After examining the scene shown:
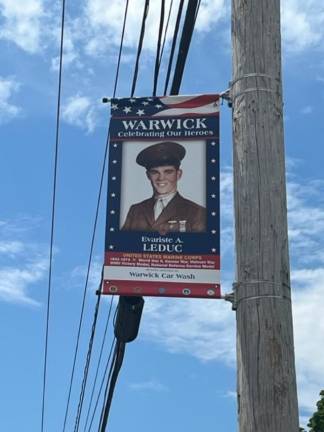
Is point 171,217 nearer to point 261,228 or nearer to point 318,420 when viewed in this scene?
point 261,228

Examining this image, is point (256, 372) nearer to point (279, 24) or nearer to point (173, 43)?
point (279, 24)

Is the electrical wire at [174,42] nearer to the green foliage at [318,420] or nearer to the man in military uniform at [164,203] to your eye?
the man in military uniform at [164,203]

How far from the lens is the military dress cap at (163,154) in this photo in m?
5.24

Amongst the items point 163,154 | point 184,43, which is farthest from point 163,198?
point 184,43

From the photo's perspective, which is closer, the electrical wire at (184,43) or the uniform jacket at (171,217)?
the uniform jacket at (171,217)

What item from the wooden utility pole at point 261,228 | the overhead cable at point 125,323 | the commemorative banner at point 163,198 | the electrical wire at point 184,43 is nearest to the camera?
the wooden utility pole at point 261,228

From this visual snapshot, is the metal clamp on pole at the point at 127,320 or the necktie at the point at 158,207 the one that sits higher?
the metal clamp on pole at the point at 127,320

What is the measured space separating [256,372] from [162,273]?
1.03m

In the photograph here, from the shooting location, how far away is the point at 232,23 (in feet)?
17.0

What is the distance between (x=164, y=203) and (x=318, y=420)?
1948 cm

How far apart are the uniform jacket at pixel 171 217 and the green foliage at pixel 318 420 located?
19272 mm

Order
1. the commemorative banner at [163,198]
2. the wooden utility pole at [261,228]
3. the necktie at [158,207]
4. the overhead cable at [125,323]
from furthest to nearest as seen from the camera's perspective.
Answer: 1. the overhead cable at [125,323]
2. the necktie at [158,207]
3. the commemorative banner at [163,198]
4. the wooden utility pole at [261,228]

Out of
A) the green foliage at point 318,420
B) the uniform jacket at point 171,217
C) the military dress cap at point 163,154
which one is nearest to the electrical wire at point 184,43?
the military dress cap at point 163,154

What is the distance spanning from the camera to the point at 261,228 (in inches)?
179
